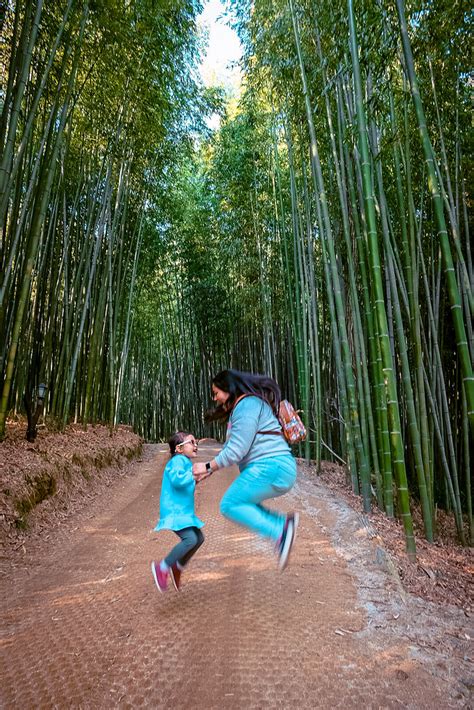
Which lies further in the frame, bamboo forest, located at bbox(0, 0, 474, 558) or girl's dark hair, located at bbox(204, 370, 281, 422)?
bamboo forest, located at bbox(0, 0, 474, 558)

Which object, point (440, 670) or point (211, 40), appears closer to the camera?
point (440, 670)

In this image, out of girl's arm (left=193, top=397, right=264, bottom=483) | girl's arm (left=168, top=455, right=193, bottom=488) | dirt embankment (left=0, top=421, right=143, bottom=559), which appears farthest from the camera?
dirt embankment (left=0, top=421, right=143, bottom=559)

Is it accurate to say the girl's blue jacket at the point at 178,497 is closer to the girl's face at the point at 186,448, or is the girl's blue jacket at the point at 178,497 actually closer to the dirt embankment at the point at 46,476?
the girl's face at the point at 186,448

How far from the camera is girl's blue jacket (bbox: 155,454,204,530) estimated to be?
194 cm

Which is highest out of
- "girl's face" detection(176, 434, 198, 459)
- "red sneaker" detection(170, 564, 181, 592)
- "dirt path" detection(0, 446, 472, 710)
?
"girl's face" detection(176, 434, 198, 459)

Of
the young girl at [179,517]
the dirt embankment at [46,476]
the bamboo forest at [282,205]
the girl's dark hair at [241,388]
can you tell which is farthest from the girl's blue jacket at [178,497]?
the dirt embankment at [46,476]

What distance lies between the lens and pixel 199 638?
5.16ft

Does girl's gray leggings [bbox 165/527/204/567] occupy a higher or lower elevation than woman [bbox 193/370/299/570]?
lower

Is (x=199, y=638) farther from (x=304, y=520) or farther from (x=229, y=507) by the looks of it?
(x=304, y=520)

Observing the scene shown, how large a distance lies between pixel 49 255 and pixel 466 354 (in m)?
4.62

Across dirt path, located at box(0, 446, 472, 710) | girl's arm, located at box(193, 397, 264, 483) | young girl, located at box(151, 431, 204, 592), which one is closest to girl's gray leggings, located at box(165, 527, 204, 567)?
young girl, located at box(151, 431, 204, 592)

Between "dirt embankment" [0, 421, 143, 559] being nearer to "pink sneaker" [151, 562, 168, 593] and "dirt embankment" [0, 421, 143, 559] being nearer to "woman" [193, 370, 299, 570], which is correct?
"pink sneaker" [151, 562, 168, 593]

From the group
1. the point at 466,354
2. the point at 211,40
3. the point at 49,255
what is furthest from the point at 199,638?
the point at 211,40

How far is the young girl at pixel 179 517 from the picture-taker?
192cm
